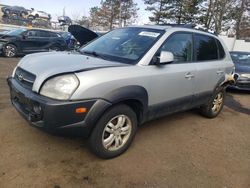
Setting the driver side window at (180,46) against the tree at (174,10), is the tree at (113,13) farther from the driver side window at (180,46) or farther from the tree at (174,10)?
the driver side window at (180,46)

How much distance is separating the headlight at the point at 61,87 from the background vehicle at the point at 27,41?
38.2 ft

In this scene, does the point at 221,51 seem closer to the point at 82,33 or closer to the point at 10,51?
the point at 82,33

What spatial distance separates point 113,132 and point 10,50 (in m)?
11.7

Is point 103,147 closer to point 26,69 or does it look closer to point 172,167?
point 172,167

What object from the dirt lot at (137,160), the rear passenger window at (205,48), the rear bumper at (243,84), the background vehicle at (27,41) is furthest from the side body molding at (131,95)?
the background vehicle at (27,41)

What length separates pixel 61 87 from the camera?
2998 millimetres

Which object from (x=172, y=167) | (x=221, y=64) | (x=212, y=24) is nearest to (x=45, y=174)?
(x=172, y=167)

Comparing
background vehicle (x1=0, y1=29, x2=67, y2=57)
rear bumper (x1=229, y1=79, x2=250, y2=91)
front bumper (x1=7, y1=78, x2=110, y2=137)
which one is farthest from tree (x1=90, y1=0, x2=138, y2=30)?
front bumper (x1=7, y1=78, x2=110, y2=137)

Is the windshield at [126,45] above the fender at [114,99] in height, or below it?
above

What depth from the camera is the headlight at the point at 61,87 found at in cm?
297

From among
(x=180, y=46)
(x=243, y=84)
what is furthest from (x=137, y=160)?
(x=243, y=84)

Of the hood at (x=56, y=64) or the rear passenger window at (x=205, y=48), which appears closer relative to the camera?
the hood at (x=56, y=64)

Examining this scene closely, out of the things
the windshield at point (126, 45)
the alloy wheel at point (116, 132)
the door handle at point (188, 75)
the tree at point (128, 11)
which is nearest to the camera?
the alloy wheel at point (116, 132)

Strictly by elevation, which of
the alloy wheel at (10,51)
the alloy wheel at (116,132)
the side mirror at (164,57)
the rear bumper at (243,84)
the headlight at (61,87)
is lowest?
the alloy wheel at (10,51)
